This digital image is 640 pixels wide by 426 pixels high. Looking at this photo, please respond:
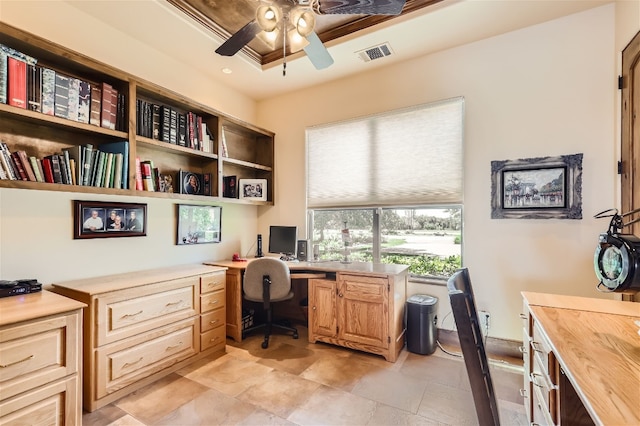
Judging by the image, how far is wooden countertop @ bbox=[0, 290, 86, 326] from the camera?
150 centimetres

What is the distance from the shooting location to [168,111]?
9.16ft

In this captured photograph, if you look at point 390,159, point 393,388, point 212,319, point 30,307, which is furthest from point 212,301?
point 390,159

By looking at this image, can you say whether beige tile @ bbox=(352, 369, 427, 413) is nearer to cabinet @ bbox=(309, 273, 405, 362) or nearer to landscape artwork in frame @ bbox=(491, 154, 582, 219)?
cabinet @ bbox=(309, 273, 405, 362)

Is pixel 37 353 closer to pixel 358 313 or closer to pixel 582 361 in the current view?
pixel 358 313

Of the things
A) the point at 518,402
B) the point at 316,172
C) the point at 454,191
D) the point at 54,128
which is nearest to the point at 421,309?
the point at 518,402

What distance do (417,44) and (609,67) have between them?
153 cm

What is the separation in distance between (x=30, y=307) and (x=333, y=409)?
1.92m

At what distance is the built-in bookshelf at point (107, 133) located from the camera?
77.1 inches

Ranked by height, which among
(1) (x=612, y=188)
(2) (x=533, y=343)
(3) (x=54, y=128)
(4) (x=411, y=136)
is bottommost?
(2) (x=533, y=343)

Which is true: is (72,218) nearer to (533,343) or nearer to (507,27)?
(533,343)

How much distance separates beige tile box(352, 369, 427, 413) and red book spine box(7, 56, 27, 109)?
9.82 ft

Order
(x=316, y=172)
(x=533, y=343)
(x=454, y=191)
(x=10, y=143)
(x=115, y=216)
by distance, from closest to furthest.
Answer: (x=533, y=343) < (x=10, y=143) < (x=115, y=216) < (x=454, y=191) < (x=316, y=172)

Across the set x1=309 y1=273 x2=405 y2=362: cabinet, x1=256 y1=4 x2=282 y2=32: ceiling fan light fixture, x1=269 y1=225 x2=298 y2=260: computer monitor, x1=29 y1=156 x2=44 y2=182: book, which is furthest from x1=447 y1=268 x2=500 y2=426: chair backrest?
x1=29 y1=156 x2=44 y2=182: book

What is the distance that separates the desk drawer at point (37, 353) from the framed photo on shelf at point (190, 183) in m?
1.62
